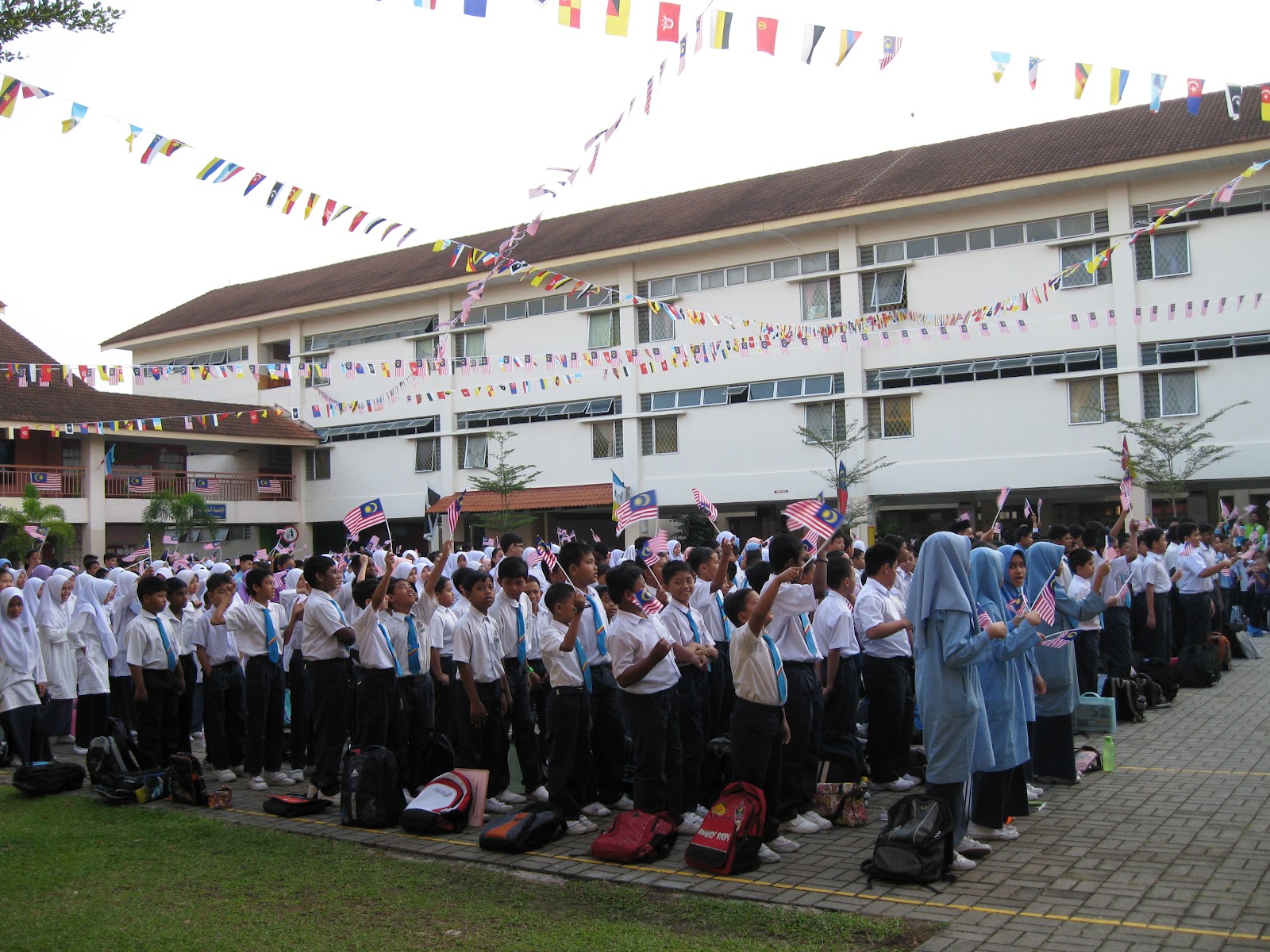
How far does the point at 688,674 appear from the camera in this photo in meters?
6.90

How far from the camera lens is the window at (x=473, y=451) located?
1411 inches

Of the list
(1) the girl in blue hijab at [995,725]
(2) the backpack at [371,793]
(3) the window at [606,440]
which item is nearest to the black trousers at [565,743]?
(2) the backpack at [371,793]

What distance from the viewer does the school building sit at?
25.7 metres

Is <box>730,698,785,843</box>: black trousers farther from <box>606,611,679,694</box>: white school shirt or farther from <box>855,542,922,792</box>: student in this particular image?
<box>855,542,922,792</box>: student

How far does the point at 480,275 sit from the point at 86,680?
2453 cm

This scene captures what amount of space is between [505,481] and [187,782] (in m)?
26.1

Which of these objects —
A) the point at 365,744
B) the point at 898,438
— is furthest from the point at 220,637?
the point at 898,438

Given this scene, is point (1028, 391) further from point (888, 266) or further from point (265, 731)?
point (265, 731)

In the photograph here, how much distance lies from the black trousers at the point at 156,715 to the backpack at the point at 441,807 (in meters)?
2.92

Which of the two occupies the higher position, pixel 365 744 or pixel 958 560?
pixel 958 560

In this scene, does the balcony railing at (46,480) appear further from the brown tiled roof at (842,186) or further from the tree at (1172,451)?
the tree at (1172,451)

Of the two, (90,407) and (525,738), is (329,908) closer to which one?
(525,738)

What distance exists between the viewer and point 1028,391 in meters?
→ 27.3

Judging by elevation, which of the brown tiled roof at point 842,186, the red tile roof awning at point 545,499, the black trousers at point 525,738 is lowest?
the black trousers at point 525,738
